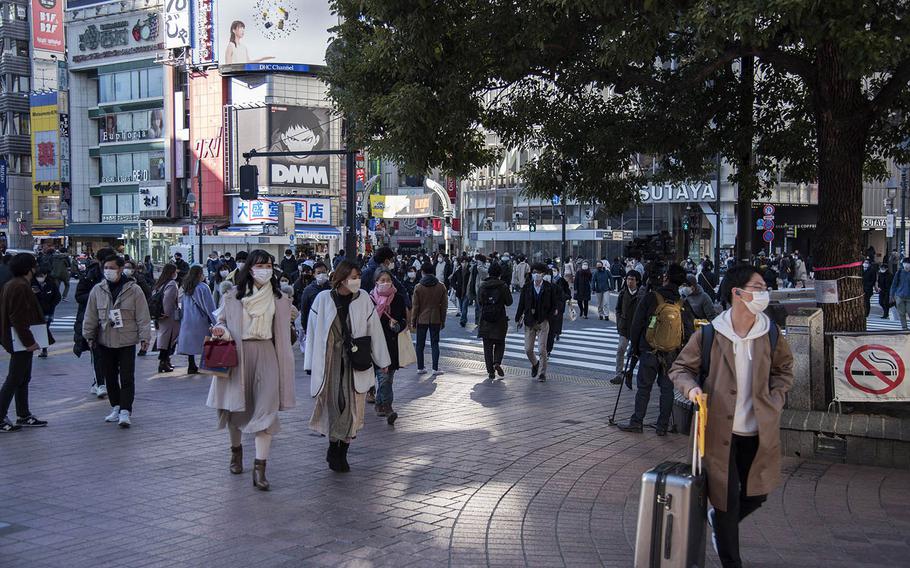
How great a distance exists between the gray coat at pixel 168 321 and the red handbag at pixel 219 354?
6993 millimetres

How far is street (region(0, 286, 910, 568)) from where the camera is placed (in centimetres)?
551

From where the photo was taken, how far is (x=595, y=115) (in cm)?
1195

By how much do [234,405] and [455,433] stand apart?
2.84 meters

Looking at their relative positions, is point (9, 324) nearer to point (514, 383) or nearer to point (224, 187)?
point (514, 383)

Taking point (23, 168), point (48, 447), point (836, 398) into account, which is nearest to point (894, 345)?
point (836, 398)

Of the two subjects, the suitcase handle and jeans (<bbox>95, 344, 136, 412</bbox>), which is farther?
jeans (<bbox>95, 344, 136, 412</bbox>)

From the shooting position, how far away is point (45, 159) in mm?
73188

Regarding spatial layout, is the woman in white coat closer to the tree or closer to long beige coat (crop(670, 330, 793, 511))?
the tree

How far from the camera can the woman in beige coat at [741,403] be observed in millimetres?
4742

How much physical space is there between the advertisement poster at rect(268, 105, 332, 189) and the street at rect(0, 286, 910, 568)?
52570 mm

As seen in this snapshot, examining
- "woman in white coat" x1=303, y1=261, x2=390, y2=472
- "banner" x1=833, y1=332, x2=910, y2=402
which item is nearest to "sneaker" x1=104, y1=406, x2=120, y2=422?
"woman in white coat" x1=303, y1=261, x2=390, y2=472

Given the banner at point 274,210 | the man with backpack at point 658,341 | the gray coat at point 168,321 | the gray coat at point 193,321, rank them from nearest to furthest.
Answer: the man with backpack at point 658,341 → the gray coat at point 193,321 → the gray coat at point 168,321 → the banner at point 274,210

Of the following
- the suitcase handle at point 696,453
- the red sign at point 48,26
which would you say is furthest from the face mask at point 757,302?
the red sign at point 48,26

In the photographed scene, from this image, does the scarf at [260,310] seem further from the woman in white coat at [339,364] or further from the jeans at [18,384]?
the jeans at [18,384]
